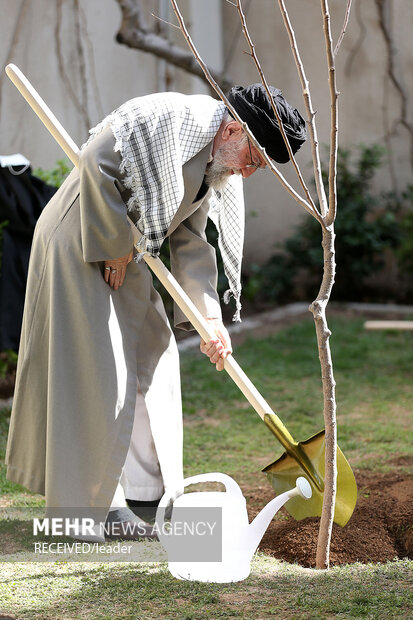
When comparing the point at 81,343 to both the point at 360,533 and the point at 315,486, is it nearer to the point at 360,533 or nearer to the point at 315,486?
the point at 315,486

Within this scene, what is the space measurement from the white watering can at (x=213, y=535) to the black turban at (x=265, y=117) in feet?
3.52

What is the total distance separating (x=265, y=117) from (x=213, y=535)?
129 centimetres

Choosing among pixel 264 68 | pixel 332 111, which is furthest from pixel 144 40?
pixel 332 111

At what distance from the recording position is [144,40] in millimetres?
6203

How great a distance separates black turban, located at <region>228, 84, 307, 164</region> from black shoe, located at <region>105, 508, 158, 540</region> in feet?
4.47

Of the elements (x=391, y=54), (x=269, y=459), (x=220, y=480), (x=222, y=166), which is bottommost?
(x=269, y=459)

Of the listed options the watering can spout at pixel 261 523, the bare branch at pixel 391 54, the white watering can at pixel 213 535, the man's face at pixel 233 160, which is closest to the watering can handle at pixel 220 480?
the white watering can at pixel 213 535

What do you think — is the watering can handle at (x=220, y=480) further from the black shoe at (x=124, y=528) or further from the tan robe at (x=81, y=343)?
the black shoe at (x=124, y=528)

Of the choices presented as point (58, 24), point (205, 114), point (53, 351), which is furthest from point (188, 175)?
point (58, 24)

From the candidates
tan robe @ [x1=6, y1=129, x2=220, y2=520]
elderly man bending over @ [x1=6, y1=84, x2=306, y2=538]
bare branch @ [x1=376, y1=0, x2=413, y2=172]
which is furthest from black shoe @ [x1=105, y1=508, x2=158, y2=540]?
bare branch @ [x1=376, y1=0, x2=413, y2=172]

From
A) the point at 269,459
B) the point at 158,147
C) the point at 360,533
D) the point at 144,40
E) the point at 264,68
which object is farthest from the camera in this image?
the point at 264,68

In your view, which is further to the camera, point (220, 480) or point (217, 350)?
point (217, 350)

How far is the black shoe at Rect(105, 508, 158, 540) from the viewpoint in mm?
2855

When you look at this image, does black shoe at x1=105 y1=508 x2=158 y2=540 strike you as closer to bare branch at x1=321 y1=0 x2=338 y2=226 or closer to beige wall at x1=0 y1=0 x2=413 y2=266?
bare branch at x1=321 y1=0 x2=338 y2=226
